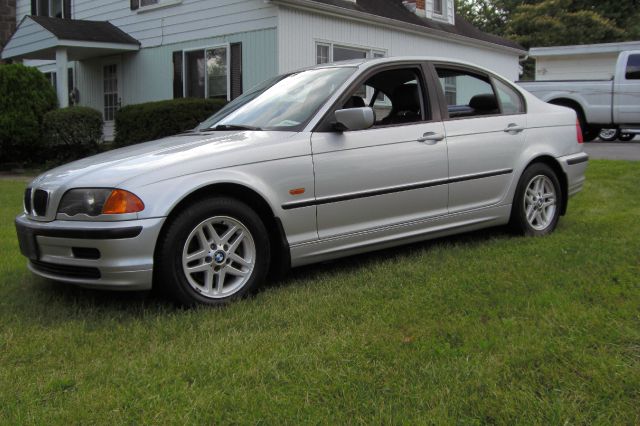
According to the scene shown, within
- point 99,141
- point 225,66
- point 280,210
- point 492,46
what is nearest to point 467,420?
point 280,210

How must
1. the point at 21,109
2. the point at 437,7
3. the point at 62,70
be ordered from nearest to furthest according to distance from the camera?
the point at 21,109, the point at 62,70, the point at 437,7

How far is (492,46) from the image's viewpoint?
63.8 feet

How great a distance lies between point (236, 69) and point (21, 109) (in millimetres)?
4774

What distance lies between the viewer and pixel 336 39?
13.8m

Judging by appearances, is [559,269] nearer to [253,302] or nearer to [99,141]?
[253,302]

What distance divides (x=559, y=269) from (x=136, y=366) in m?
2.81

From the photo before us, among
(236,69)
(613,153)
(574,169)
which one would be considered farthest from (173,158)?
(613,153)

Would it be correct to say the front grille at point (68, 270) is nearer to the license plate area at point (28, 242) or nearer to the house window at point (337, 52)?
the license plate area at point (28, 242)

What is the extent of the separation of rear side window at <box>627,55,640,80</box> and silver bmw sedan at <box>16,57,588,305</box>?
33.9 ft

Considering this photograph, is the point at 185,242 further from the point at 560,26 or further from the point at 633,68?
the point at 560,26

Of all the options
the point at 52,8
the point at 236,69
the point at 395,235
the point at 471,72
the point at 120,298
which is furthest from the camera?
the point at 52,8

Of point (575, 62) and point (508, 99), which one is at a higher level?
point (575, 62)

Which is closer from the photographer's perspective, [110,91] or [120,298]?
[120,298]

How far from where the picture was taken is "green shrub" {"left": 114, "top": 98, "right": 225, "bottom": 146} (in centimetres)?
1208
